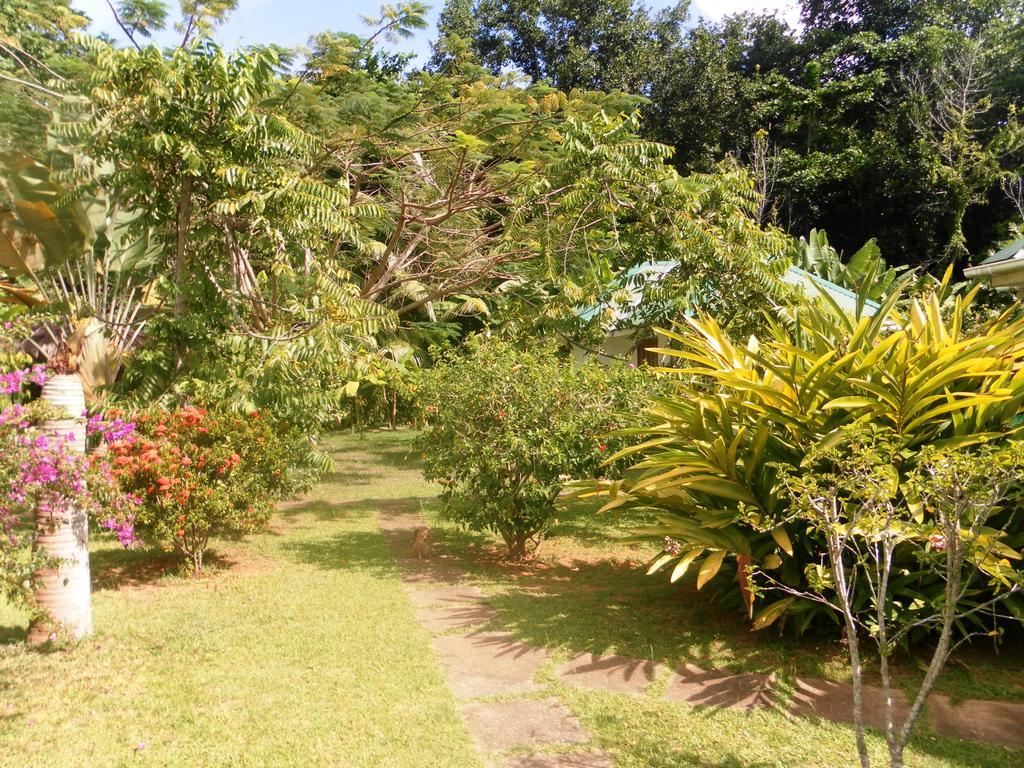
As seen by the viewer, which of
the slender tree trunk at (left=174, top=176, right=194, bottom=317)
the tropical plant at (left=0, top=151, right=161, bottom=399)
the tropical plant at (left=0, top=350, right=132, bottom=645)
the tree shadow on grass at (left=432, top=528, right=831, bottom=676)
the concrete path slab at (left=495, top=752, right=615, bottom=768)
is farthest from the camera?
the tropical plant at (left=0, top=151, right=161, bottom=399)

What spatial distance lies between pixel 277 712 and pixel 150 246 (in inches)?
258

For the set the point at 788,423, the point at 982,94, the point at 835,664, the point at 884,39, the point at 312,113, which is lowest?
the point at 835,664

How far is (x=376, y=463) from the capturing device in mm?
16156

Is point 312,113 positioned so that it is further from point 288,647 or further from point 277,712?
point 277,712

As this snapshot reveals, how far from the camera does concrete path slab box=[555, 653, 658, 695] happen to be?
4.92 meters

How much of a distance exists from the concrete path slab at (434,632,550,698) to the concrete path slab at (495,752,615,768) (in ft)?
2.79

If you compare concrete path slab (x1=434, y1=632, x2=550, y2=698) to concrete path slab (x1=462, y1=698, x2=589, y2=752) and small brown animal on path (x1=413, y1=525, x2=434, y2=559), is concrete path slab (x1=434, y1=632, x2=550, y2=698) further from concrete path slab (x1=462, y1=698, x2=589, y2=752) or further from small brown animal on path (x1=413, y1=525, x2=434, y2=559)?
small brown animal on path (x1=413, y1=525, x2=434, y2=559)

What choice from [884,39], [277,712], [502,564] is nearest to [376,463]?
[502,564]

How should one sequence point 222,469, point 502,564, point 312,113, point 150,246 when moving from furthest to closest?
point 312,113 → point 150,246 → point 502,564 → point 222,469

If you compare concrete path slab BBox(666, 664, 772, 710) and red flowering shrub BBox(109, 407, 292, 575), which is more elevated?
red flowering shrub BBox(109, 407, 292, 575)

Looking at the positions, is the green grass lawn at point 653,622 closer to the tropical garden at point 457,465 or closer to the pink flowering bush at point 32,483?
the tropical garden at point 457,465

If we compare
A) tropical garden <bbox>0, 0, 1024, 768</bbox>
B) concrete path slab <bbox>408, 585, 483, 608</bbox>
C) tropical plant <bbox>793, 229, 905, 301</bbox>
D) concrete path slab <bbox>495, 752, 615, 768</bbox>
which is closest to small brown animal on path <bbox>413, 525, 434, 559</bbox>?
tropical garden <bbox>0, 0, 1024, 768</bbox>

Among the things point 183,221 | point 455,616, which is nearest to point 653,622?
point 455,616

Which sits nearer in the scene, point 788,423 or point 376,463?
point 788,423
